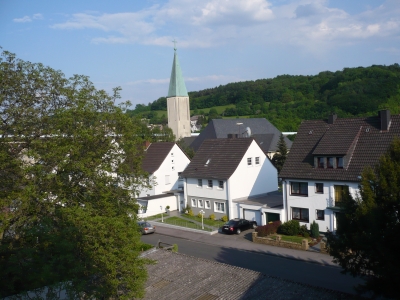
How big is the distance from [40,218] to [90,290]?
3169 mm

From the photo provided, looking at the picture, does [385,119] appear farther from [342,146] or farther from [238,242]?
[238,242]

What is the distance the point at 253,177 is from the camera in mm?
37031

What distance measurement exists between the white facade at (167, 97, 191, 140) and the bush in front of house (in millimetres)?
69287

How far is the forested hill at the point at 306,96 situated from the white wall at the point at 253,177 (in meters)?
54.1

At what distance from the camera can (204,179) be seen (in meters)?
36.7

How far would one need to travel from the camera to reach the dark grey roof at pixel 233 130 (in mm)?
71062

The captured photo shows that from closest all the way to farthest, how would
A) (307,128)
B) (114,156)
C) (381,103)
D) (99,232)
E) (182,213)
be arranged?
(99,232), (114,156), (307,128), (182,213), (381,103)

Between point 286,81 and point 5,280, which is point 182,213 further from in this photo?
point 286,81

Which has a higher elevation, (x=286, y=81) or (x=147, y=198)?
(x=286, y=81)

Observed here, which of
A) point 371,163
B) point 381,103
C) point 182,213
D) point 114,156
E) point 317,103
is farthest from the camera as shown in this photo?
point 317,103

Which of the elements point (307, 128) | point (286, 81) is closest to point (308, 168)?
point (307, 128)

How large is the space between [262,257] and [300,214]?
579 cm

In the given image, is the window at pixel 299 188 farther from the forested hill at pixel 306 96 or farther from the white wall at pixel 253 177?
the forested hill at pixel 306 96

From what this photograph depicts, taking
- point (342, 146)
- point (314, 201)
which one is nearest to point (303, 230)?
point (314, 201)
